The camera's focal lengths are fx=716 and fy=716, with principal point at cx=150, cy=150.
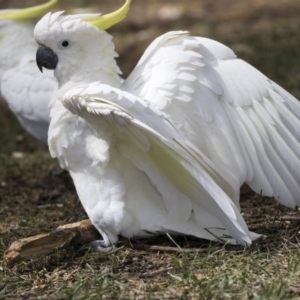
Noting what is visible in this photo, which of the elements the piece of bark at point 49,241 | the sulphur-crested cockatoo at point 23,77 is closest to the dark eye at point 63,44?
the piece of bark at point 49,241

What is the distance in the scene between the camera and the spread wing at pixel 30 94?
5531mm

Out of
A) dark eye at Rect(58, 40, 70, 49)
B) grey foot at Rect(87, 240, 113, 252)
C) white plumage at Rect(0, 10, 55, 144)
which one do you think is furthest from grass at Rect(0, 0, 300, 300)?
dark eye at Rect(58, 40, 70, 49)

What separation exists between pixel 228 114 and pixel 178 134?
0.39m

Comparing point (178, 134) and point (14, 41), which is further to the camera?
point (14, 41)

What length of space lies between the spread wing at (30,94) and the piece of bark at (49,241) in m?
1.96

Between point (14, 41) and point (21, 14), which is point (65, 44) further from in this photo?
point (14, 41)

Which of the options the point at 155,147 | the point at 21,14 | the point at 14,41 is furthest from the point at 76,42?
the point at 14,41

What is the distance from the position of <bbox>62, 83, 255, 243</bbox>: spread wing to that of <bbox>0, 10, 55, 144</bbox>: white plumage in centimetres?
221

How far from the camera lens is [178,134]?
318 centimetres

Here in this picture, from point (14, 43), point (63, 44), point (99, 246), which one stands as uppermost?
point (63, 44)

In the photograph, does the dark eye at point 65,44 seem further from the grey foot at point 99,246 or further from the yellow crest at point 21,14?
the yellow crest at point 21,14

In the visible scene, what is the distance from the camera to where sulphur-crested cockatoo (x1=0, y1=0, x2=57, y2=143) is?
553cm

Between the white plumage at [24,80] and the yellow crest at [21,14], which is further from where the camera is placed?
the white plumage at [24,80]

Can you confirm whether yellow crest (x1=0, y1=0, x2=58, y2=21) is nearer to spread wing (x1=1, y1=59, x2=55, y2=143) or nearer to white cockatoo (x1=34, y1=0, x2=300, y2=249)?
spread wing (x1=1, y1=59, x2=55, y2=143)
